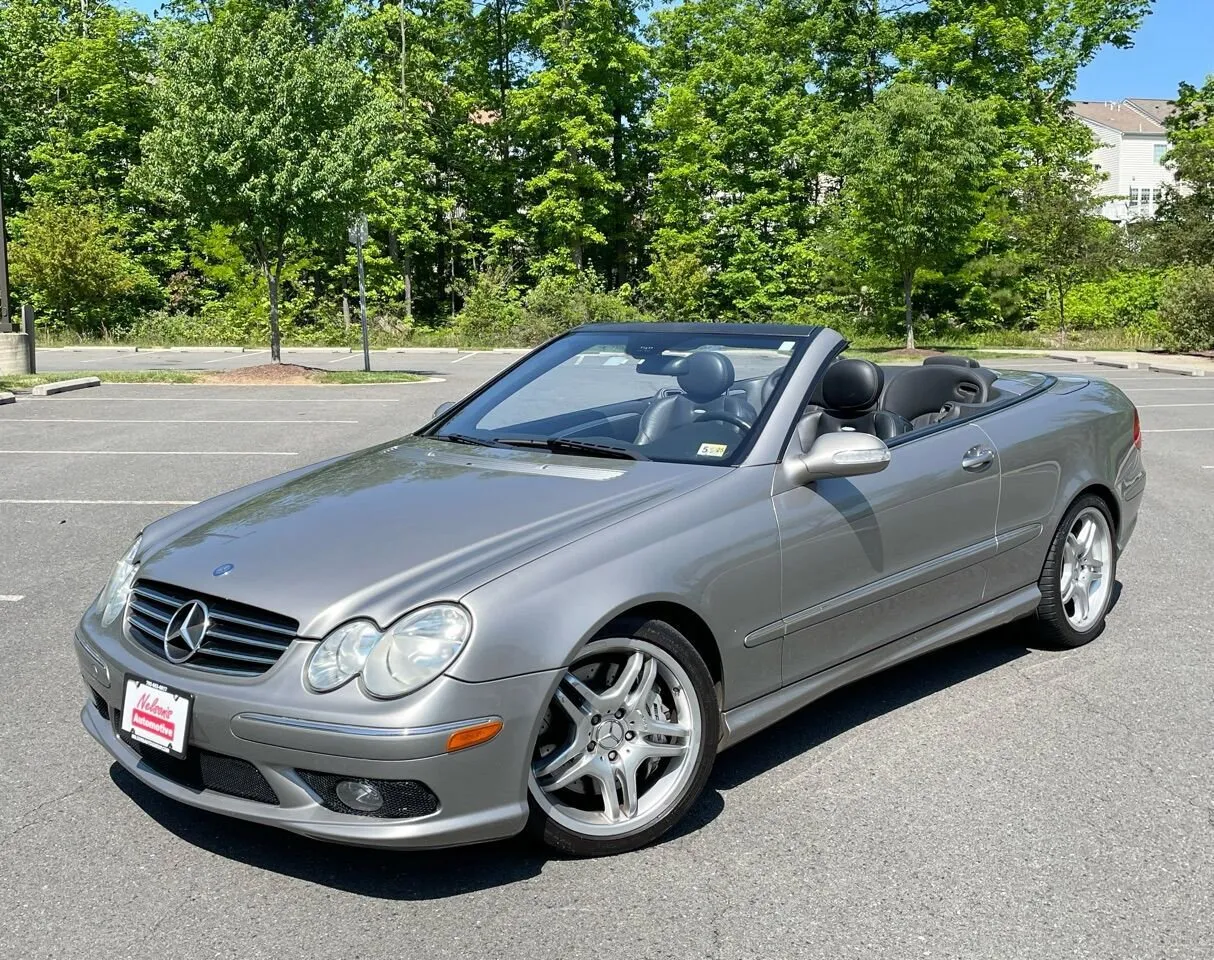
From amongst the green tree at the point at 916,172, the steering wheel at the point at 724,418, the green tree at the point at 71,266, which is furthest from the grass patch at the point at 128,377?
the steering wheel at the point at 724,418

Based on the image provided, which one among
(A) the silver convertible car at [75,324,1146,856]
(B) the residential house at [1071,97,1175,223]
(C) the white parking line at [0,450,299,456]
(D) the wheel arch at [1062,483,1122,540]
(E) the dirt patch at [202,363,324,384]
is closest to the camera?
(A) the silver convertible car at [75,324,1146,856]

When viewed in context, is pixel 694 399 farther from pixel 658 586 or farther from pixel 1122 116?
pixel 1122 116

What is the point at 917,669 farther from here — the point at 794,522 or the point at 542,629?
the point at 542,629

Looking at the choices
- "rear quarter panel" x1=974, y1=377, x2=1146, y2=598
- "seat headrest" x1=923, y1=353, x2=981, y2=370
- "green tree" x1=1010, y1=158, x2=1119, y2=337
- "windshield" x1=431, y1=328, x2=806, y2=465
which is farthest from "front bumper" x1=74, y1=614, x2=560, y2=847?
"green tree" x1=1010, y1=158, x2=1119, y2=337

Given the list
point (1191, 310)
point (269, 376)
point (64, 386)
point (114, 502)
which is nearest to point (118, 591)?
point (114, 502)

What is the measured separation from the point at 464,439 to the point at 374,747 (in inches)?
77.6

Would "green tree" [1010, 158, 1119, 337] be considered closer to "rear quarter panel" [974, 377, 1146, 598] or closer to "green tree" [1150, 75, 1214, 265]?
"green tree" [1150, 75, 1214, 265]

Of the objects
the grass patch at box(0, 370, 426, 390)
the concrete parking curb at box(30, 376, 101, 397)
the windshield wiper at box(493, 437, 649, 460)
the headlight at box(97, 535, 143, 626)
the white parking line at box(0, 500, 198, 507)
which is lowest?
the grass patch at box(0, 370, 426, 390)

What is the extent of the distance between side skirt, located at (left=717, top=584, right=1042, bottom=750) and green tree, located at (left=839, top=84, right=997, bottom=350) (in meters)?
24.9

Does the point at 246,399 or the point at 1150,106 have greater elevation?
the point at 1150,106

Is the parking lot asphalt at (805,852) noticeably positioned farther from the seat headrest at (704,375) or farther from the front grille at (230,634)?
the seat headrest at (704,375)

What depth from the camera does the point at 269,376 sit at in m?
21.2

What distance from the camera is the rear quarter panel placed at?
480cm

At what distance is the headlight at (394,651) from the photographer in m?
2.95
